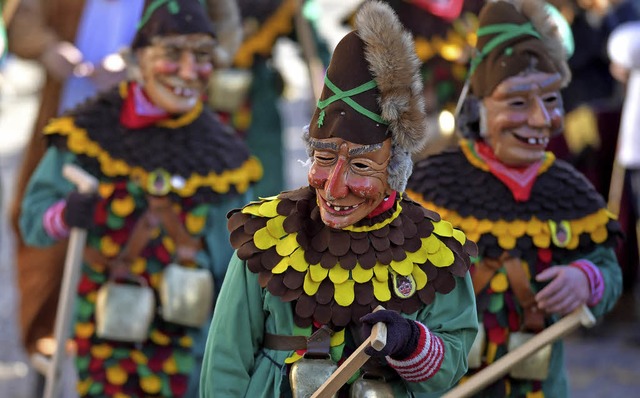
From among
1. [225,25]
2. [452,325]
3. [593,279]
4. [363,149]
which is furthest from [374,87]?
[225,25]

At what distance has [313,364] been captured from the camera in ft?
12.5

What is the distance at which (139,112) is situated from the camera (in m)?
5.53

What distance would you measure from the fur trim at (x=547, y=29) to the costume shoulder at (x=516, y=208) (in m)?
0.37

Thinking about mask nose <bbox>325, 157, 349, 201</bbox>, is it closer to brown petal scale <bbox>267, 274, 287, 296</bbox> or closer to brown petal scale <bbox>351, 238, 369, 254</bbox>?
brown petal scale <bbox>351, 238, 369, 254</bbox>

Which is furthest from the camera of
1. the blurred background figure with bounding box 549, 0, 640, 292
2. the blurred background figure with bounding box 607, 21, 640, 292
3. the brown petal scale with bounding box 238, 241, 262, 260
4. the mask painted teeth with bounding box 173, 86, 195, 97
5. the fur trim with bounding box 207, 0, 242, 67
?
the blurred background figure with bounding box 549, 0, 640, 292

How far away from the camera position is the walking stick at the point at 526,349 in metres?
4.59

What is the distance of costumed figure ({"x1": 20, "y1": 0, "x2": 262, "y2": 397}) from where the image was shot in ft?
17.6

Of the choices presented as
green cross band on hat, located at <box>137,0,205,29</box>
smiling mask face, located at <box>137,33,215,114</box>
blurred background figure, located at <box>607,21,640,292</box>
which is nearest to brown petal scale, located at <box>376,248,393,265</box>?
smiling mask face, located at <box>137,33,215,114</box>

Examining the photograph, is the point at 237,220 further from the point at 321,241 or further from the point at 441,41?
the point at 441,41

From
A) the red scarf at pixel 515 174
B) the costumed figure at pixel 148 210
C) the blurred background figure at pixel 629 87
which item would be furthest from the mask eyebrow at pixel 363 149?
the blurred background figure at pixel 629 87

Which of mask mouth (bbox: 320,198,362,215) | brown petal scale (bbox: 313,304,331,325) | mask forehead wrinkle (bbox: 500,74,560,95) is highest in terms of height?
mask forehead wrinkle (bbox: 500,74,560,95)

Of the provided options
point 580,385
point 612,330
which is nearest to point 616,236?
point 580,385

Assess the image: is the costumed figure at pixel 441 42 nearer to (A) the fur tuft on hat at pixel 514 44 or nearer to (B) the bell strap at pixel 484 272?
(A) the fur tuft on hat at pixel 514 44

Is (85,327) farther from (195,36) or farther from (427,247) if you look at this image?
(427,247)
